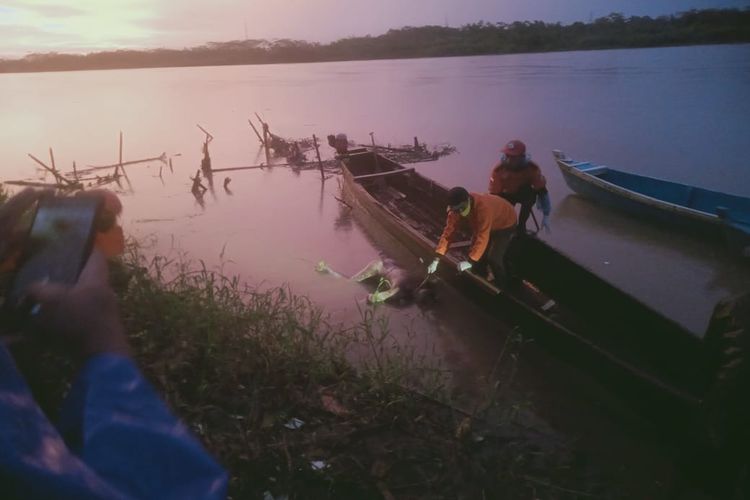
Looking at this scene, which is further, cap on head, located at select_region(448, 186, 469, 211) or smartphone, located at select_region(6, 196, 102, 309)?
cap on head, located at select_region(448, 186, 469, 211)

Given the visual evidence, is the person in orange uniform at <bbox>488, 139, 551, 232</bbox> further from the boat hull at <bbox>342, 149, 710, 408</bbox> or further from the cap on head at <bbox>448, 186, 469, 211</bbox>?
the cap on head at <bbox>448, 186, 469, 211</bbox>

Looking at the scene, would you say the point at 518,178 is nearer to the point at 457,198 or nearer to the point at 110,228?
the point at 457,198

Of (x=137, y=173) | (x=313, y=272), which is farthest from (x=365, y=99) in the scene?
(x=313, y=272)

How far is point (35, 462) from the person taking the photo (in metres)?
0.63

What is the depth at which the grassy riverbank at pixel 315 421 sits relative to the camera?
2.83 meters

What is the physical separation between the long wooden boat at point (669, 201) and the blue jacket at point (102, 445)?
10641mm

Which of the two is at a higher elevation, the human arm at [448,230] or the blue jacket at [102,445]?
the blue jacket at [102,445]

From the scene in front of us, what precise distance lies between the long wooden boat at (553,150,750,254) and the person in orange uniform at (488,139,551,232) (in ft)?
13.0

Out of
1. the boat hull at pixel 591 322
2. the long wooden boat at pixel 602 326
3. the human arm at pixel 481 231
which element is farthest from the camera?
the human arm at pixel 481 231

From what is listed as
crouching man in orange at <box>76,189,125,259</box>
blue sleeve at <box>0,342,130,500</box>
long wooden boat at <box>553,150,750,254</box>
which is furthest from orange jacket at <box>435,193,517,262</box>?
blue sleeve at <box>0,342,130,500</box>

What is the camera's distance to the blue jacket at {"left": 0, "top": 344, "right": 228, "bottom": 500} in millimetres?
625

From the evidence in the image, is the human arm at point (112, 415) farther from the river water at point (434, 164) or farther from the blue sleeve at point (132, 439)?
the river water at point (434, 164)

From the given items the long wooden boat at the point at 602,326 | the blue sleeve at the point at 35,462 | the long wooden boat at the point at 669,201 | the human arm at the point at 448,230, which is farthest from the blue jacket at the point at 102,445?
the long wooden boat at the point at 669,201

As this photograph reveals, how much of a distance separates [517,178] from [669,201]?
5.63 meters
